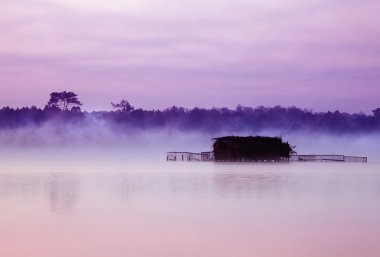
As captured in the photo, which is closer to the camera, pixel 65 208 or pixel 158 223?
pixel 158 223

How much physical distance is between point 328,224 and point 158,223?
7.27m

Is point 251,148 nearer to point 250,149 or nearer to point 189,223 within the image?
point 250,149

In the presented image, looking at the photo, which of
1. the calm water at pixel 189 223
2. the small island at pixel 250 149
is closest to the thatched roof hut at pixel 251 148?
the small island at pixel 250 149

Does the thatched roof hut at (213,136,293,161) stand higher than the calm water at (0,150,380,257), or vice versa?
the thatched roof hut at (213,136,293,161)

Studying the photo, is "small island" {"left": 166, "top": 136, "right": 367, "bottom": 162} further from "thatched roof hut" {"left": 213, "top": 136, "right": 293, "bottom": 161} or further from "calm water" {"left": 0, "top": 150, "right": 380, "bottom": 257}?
"calm water" {"left": 0, "top": 150, "right": 380, "bottom": 257}

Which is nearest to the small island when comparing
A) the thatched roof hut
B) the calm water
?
the thatched roof hut

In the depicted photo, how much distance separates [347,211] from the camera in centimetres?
3688

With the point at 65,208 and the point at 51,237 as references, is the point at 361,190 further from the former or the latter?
the point at 51,237

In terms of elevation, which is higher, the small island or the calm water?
the small island

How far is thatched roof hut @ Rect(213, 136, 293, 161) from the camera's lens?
115688mm

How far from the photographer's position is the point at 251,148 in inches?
4587

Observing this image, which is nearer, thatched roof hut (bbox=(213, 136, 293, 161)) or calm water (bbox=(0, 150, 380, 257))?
calm water (bbox=(0, 150, 380, 257))

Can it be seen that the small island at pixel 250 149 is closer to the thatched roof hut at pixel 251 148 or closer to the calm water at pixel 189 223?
the thatched roof hut at pixel 251 148

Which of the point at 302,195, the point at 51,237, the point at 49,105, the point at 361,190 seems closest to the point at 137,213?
the point at 51,237
